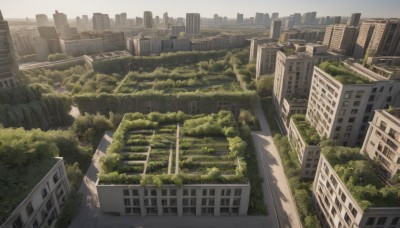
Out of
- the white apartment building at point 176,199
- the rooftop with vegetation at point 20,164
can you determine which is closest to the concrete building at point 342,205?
the white apartment building at point 176,199

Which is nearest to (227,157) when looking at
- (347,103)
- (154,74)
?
(347,103)

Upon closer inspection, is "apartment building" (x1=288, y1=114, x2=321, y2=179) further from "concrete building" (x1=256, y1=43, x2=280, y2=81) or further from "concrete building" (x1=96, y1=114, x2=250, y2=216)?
"concrete building" (x1=256, y1=43, x2=280, y2=81)

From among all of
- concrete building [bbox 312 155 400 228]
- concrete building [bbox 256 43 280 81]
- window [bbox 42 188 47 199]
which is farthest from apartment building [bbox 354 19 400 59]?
window [bbox 42 188 47 199]

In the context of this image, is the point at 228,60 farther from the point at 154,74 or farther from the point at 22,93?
the point at 22,93

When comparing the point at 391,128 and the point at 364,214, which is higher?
the point at 391,128

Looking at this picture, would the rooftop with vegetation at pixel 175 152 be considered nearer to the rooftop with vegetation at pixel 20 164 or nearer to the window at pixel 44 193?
the window at pixel 44 193

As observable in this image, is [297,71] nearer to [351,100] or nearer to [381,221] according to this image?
[351,100]

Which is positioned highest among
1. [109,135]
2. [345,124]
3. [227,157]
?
[345,124]
